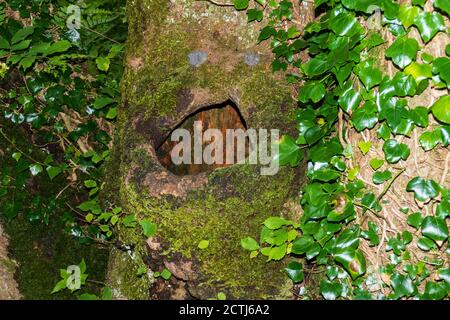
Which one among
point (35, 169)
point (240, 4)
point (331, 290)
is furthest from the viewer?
point (35, 169)

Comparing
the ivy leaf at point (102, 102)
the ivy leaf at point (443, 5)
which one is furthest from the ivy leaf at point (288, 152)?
the ivy leaf at point (102, 102)

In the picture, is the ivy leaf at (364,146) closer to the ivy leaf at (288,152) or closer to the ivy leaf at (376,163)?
the ivy leaf at (376,163)

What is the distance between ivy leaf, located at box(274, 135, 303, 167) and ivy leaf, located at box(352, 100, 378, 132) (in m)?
0.49

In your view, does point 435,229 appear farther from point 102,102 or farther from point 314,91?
point 102,102

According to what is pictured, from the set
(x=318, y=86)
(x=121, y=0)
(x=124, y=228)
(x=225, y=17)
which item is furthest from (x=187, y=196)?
(x=121, y=0)

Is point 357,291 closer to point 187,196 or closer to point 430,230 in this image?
point 430,230

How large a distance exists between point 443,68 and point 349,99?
19.2 inches

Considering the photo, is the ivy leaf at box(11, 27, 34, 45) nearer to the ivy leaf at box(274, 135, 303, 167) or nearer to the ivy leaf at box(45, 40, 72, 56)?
the ivy leaf at box(45, 40, 72, 56)

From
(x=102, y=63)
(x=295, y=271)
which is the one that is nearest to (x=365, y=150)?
(x=295, y=271)

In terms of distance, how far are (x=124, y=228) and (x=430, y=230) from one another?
1878mm

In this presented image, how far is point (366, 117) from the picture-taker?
224 centimetres

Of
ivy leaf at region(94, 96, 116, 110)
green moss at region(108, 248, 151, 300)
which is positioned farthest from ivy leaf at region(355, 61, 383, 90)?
ivy leaf at region(94, 96, 116, 110)

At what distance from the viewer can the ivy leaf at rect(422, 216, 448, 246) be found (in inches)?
84.7

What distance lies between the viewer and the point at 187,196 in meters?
2.76
